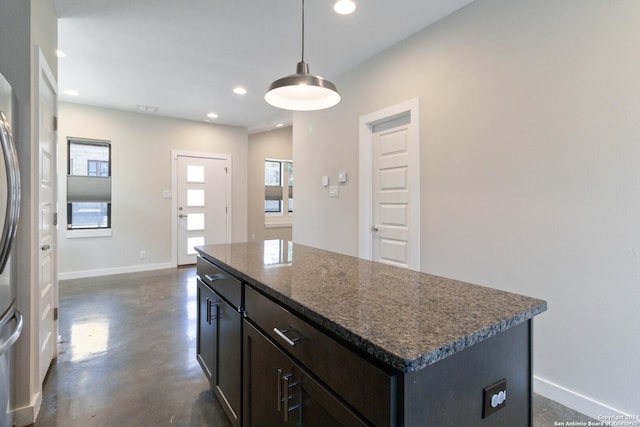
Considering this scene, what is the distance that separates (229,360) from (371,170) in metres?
2.36

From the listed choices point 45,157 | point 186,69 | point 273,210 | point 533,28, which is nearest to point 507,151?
point 533,28

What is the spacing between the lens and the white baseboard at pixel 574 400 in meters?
1.65

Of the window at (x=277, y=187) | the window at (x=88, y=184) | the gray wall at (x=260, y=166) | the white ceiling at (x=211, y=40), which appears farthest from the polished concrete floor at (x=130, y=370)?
the window at (x=277, y=187)

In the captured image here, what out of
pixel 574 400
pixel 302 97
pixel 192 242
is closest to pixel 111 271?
pixel 192 242

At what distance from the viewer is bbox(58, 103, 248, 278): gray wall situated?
462 centimetres

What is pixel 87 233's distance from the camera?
4727 millimetres

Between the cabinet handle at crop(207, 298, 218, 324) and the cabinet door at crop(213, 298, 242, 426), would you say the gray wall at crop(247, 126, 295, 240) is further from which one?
the cabinet door at crop(213, 298, 242, 426)

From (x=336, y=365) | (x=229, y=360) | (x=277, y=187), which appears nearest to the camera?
(x=336, y=365)

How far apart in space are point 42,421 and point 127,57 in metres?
3.22

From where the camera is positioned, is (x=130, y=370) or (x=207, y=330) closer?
(x=207, y=330)

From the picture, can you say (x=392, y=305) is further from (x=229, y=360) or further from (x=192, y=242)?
(x=192, y=242)

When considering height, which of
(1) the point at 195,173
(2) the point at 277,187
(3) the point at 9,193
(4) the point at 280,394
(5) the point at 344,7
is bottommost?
(4) the point at 280,394

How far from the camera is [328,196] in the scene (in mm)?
3846

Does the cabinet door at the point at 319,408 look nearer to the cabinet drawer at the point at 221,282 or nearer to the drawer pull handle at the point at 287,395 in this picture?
the drawer pull handle at the point at 287,395
